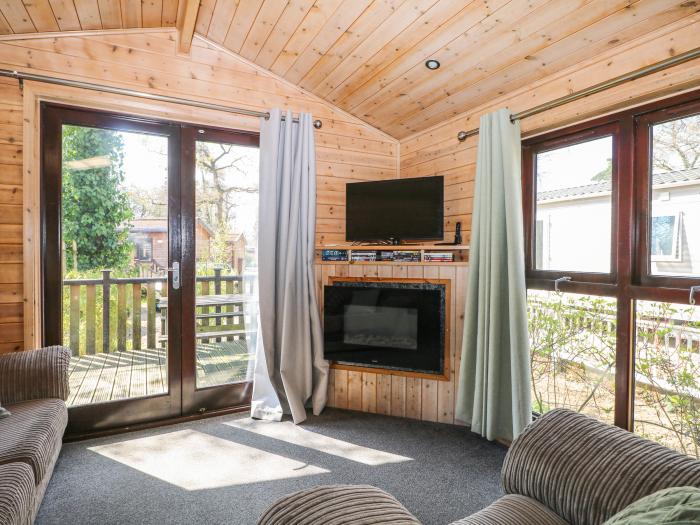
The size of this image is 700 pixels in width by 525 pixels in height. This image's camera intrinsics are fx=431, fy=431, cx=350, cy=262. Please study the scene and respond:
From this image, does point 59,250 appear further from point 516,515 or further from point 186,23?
point 516,515

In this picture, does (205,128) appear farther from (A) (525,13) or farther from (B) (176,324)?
(A) (525,13)

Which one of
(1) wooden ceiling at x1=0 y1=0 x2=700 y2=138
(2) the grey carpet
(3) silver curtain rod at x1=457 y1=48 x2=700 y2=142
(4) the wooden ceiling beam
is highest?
(4) the wooden ceiling beam

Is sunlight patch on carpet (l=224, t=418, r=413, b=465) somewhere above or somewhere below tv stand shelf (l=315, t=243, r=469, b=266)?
below

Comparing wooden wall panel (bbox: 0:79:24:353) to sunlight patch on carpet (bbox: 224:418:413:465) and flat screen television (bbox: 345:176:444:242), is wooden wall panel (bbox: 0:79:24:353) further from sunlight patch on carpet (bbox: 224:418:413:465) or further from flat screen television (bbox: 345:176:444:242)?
flat screen television (bbox: 345:176:444:242)

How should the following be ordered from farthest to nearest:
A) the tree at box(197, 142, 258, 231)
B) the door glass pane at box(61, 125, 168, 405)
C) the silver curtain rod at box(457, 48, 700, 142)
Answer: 1. the tree at box(197, 142, 258, 231)
2. the door glass pane at box(61, 125, 168, 405)
3. the silver curtain rod at box(457, 48, 700, 142)

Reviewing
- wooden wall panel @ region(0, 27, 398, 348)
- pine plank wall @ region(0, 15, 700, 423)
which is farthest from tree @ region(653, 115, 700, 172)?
wooden wall panel @ region(0, 27, 398, 348)

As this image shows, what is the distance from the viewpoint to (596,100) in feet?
7.16

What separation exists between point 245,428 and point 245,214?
1.49 m

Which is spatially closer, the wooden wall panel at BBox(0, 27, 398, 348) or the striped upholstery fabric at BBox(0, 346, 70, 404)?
the striped upholstery fabric at BBox(0, 346, 70, 404)

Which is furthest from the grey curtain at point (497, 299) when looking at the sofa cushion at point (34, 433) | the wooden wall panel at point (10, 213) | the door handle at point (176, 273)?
the wooden wall panel at point (10, 213)

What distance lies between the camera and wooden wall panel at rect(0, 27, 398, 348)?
247cm

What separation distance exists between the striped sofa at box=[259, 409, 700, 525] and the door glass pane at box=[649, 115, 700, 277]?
45.3 inches

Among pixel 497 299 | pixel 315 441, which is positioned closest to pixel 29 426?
pixel 315 441

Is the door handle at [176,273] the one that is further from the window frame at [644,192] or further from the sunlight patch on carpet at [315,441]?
the window frame at [644,192]
